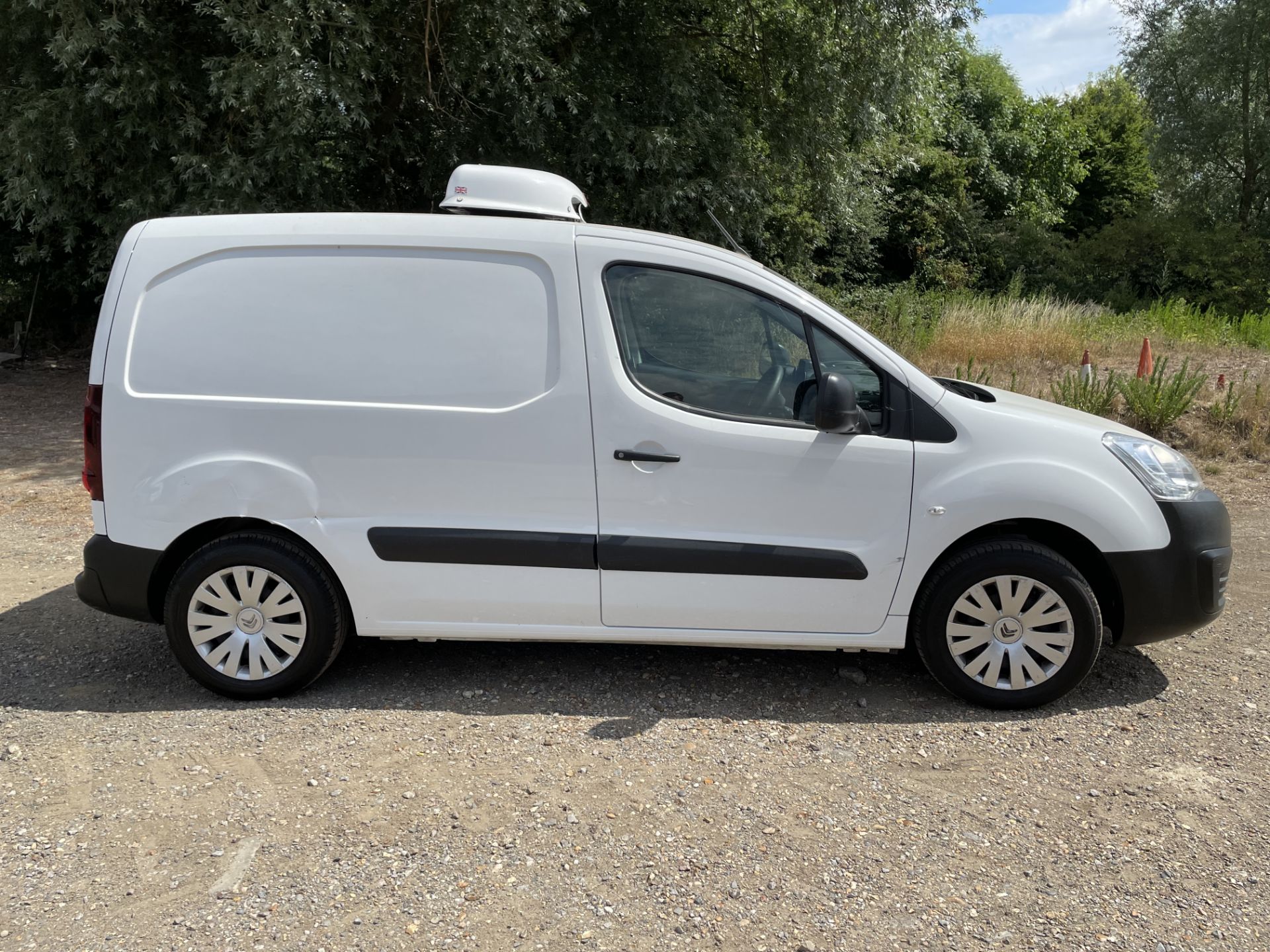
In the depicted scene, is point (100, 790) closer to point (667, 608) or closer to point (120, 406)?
point (120, 406)

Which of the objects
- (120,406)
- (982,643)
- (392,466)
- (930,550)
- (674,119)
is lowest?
(982,643)

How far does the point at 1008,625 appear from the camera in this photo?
4090 millimetres

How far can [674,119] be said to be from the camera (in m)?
11.7

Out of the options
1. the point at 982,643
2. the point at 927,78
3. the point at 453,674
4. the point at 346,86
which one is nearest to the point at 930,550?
the point at 982,643

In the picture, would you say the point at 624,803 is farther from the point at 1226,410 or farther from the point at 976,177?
the point at 976,177

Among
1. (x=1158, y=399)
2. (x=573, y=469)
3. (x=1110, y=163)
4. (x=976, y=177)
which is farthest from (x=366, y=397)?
(x=1110, y=163)

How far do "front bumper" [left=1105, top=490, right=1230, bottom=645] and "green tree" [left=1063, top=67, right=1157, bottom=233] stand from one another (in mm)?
27059

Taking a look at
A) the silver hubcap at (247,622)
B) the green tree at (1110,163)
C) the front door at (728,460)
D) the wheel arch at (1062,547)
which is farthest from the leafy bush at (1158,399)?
the green tree at (1110,163)

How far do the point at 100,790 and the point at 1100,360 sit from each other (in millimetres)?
11245

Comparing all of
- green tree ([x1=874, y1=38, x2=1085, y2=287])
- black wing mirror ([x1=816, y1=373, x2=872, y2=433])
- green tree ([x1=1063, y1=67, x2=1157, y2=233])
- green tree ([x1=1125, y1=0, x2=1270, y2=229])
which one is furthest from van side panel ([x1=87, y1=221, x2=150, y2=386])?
green tree ([x1=1063, y1=67, x2=1157, y2=233])

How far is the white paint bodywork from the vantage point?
158 inches

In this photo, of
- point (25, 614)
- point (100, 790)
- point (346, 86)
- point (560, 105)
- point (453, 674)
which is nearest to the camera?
point (100, 790)

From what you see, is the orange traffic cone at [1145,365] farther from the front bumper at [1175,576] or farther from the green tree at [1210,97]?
the green tree at [1210,97]

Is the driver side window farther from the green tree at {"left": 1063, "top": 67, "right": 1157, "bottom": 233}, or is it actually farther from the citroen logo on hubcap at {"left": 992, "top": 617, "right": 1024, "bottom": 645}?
the green tree at {"left": 1063, "top": 67, "right": 1157, "bottom": 233}
